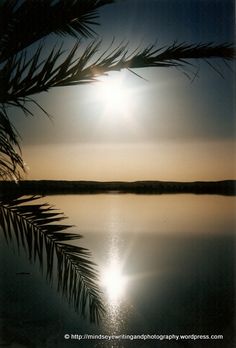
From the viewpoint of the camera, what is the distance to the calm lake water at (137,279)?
238cm

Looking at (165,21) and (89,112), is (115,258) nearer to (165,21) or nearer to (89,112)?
(89,112)

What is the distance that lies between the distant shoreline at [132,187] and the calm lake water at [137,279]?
0.05 metres

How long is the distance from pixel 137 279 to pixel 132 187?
607mm

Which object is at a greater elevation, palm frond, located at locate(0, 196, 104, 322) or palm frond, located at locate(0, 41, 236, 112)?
palm frond, located at locate(0, 41, 236, 112)

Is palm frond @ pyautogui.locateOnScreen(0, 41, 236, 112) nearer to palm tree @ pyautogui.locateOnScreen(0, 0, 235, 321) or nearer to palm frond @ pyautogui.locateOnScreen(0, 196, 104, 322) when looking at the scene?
palm tree @ pyautogui.locateOnScreen(0, 0, 235, 321)

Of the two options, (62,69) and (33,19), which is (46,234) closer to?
(62,69)

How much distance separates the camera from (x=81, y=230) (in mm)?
2443

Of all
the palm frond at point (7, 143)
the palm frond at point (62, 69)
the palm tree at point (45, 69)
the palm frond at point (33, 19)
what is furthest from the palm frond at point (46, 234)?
the palm frond at point (33, 19)

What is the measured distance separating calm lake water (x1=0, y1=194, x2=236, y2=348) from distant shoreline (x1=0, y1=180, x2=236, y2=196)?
5cm

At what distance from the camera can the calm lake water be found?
2385 millimetres

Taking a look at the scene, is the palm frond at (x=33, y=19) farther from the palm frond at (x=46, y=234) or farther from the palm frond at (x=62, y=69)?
the palm frond at (x=46, y=234)

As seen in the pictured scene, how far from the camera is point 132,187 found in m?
2.69

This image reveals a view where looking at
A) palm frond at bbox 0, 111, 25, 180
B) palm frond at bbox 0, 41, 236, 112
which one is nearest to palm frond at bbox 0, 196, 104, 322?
palm frond at bbox 0, 111, 25, 180

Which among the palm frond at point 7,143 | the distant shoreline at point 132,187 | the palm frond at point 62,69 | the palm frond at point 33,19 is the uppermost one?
the palm frond at point 33,19
